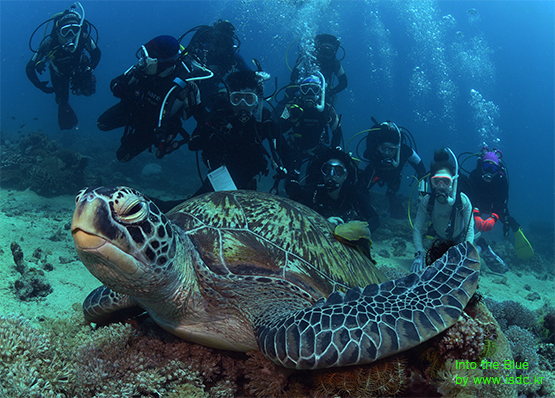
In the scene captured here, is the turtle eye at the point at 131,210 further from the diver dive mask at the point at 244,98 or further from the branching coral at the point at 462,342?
the diver dive mask at the point at 244,98

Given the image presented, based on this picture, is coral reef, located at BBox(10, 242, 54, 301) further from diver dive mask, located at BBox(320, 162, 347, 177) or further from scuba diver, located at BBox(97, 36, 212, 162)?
diver dive mask, located at BBox(320, 162, 347, 177)

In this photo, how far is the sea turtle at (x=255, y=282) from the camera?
1.14 meters

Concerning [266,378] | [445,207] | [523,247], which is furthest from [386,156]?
[266,378]

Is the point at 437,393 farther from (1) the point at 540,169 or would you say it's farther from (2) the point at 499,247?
(1) the point at 540,169

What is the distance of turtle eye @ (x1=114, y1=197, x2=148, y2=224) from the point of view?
112 centimetres

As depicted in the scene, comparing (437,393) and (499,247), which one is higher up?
(437,393)

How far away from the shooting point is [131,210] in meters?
1.16

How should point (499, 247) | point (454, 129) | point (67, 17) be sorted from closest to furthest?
point (67, 17) < point (499, 247) < point (454, 129)

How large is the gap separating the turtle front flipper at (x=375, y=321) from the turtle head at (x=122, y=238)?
613 mm

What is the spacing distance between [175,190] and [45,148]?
12.9 feet

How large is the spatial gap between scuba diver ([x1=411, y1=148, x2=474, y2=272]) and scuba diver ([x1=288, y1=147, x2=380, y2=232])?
2.67 ft

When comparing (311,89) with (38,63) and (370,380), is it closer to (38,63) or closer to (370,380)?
(38,63)

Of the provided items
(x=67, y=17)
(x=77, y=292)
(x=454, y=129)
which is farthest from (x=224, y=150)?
(x=454, y=129)

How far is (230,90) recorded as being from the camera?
4.09 metres
